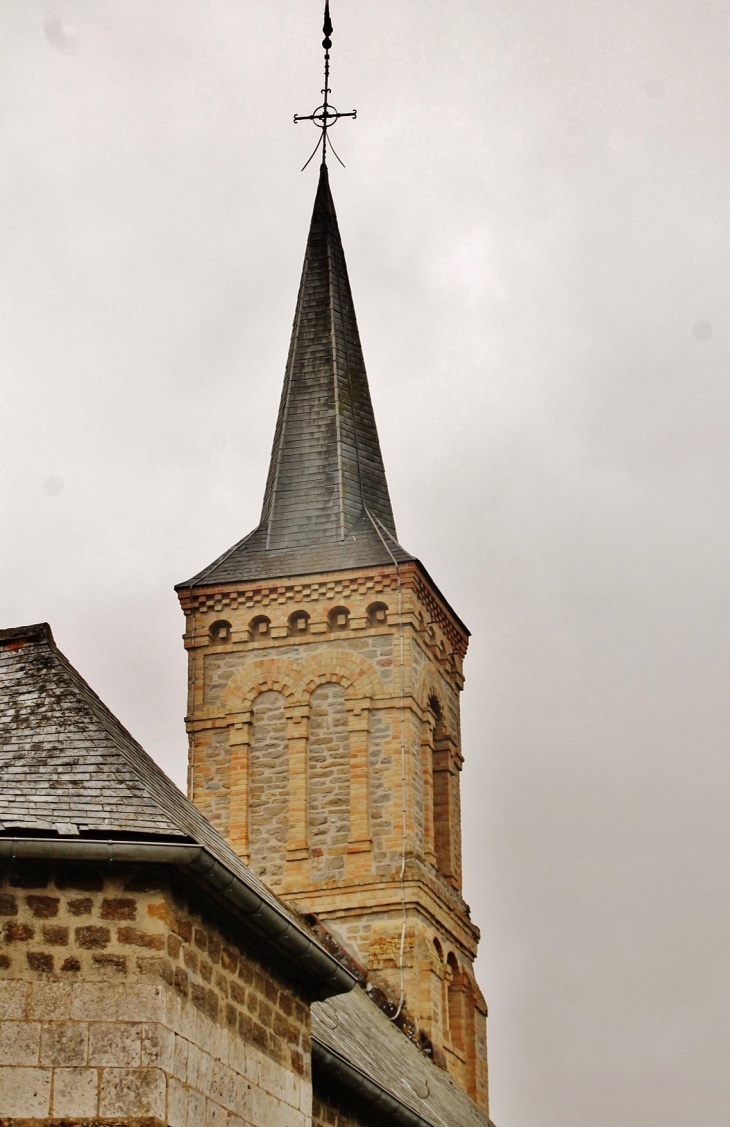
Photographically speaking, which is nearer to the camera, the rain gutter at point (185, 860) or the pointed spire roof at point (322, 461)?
the rain gutter at point (185, 860)

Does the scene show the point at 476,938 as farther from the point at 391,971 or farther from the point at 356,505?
the point at 356,505

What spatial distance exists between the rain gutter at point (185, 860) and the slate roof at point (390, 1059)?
252 cm

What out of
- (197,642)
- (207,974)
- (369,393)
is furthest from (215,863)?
(369,393)

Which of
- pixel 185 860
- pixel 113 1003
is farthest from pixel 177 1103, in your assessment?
pixel 185 860

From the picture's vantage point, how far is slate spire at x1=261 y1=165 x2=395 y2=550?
1076 inches

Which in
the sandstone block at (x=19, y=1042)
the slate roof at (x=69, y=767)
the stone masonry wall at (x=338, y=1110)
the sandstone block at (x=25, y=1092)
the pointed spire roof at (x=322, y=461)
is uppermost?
the pointed spire roof at (x=322, y=461)

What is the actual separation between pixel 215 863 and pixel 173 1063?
0.94m

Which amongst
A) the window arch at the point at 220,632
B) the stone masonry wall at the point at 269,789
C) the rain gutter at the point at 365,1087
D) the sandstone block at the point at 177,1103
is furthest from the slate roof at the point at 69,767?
the window arch at the point at 220,632

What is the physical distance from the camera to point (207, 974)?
9.26m

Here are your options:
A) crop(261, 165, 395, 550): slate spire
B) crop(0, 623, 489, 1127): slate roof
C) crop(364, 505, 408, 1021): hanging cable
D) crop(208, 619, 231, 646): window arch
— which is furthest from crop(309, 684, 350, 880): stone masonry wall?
crop(0, 623, 489, 1127): slate roof

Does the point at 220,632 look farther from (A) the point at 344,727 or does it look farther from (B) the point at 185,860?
(B) the point at 185,860

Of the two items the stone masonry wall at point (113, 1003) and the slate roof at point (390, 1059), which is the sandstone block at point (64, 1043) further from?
the slate roof at point (390, 1059)

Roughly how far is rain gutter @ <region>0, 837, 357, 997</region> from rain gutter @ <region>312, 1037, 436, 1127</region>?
80.6 inches

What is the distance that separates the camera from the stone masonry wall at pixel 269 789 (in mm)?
24766
